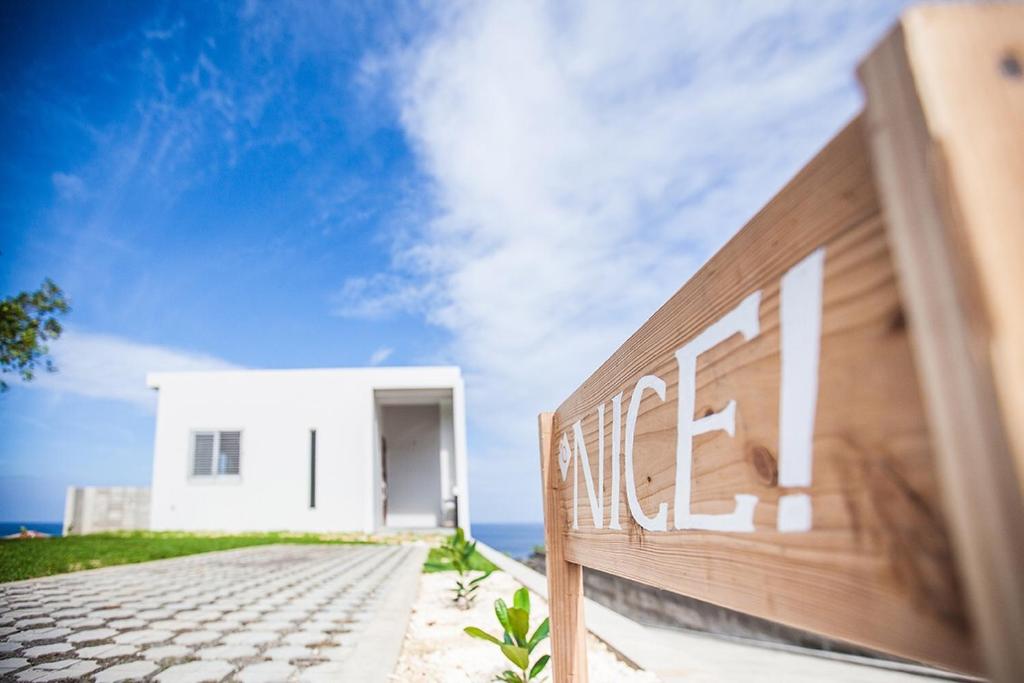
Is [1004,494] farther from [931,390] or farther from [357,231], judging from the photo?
[357,231]

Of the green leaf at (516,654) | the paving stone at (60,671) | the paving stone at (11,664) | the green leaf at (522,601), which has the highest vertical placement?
the green leaf at (522,601)

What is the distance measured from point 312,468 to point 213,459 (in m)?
2.54

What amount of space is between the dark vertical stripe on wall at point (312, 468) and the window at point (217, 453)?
175 cm

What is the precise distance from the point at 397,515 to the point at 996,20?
18.3 metres

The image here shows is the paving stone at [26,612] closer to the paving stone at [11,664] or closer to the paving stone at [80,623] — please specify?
the paving stone at [80,623]

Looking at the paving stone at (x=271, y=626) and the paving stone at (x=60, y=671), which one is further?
the paving stone at (x=271, y=626)

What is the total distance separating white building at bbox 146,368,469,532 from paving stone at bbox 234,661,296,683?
38.0ft

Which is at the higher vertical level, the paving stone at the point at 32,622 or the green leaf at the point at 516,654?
the green leaf at the point at 516,654

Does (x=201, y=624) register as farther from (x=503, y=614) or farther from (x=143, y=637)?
(x=503, y=614)

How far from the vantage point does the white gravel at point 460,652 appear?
2498 millimetres

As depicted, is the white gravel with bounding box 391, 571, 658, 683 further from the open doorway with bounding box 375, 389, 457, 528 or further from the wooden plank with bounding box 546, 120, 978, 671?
the open doorway with bounding box 375, 389, 457, 528

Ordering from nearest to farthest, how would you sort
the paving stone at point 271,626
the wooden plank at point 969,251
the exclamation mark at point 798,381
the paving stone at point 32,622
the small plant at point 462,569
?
the wooden plank at point 969,251 → the exclamation mark at point 798,381 → the paving stone at point 32,622 → the paving stone at point 271,626 → the small plant at point 462,569

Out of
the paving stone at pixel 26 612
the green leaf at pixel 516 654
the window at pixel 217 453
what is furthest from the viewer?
the window at pixel 217 453

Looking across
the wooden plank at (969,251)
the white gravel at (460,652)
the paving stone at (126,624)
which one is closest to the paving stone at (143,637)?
the paving stone at (126,624)
